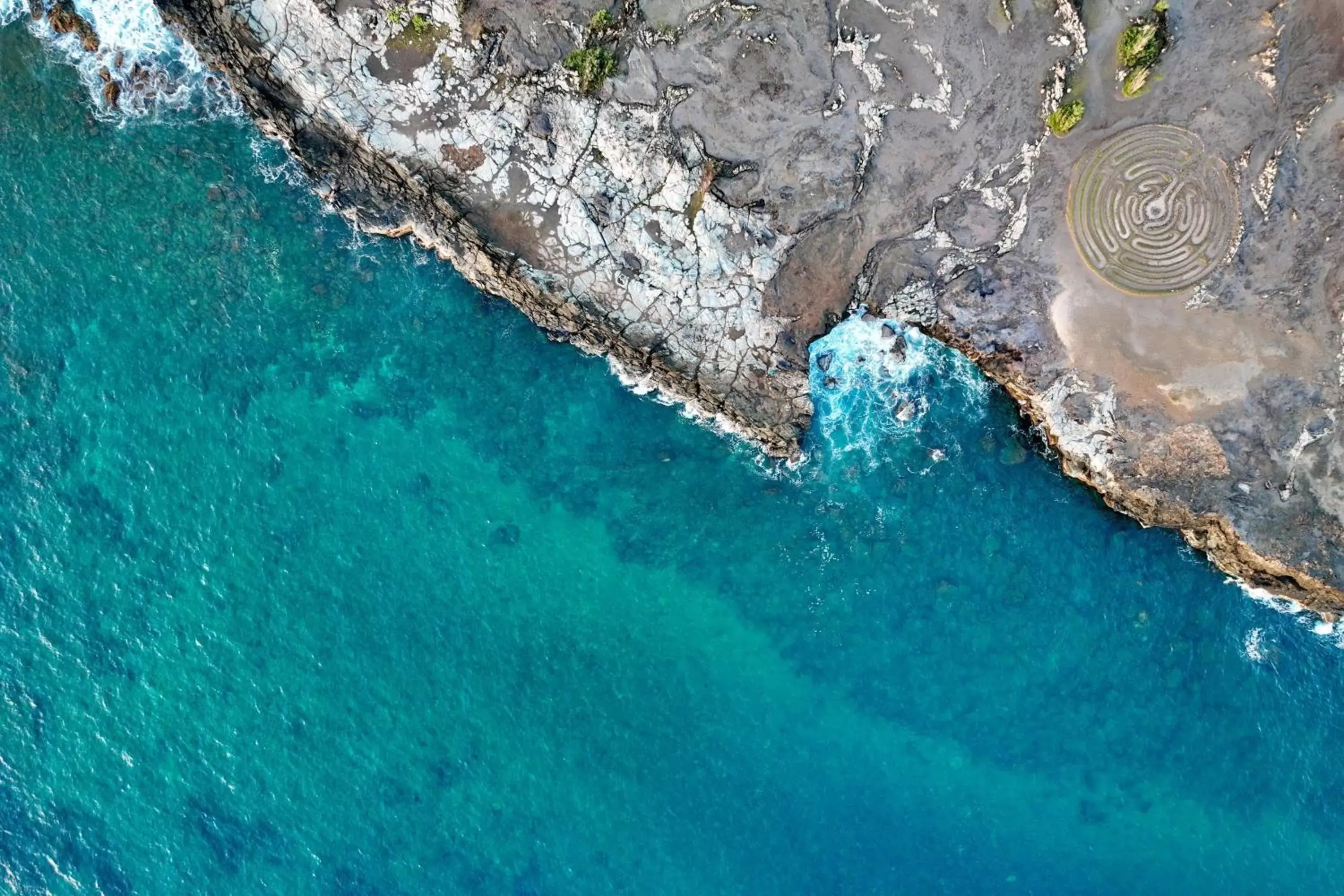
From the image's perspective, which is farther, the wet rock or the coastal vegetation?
the wet rock

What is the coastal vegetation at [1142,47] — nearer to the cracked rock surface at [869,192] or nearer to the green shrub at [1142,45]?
the green shrub at [1142,45]

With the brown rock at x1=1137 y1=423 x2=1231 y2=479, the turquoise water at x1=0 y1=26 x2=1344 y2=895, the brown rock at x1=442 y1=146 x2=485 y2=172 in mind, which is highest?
the brown rock at x1=1137 y1=423 x2=1231 y2=479

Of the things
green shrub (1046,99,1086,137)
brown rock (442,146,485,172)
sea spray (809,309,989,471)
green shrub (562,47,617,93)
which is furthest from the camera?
sea spray (809,309,989,471)

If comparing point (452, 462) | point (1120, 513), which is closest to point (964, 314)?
point (1120, 513)

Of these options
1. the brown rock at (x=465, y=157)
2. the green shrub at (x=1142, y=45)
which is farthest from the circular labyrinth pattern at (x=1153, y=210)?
the brown rock at (x=465, y=157)

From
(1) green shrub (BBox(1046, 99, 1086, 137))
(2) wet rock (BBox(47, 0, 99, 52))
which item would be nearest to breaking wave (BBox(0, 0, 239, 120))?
(2) wet rock (BBox(47, 0, 99, 52))

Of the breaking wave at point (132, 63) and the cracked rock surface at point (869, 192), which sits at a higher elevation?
the cracked rock surface at point (869, 192)

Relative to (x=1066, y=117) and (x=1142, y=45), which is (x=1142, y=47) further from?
Result: (x=1066, y=117)

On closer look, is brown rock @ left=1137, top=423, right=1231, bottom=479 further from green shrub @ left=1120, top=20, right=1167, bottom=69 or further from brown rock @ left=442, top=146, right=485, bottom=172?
brown rock @ left=442, top=146, right=485, bottom=172
